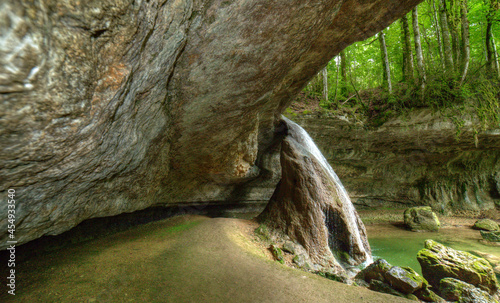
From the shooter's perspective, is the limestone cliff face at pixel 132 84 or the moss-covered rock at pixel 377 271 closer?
the limestone cliff face at pixel 132 84

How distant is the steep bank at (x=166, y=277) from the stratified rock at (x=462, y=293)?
1384 millimetres

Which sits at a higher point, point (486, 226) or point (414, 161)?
point (414, 161)

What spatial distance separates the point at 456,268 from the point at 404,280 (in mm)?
1542

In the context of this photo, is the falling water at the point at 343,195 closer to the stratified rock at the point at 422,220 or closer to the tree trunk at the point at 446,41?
the stratified rock at the point at 422,220

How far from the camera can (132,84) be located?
9.58 ft

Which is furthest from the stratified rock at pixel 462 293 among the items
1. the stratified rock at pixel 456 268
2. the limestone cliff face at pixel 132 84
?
the limestone cliff face at pixel 132 84

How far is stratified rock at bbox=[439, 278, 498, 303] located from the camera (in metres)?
3.79

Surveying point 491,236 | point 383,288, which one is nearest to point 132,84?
point 383,288

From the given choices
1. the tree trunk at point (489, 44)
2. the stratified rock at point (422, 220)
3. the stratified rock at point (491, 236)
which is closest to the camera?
the stratified rock at point (491, 236)

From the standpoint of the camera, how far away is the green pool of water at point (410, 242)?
7.01 meters

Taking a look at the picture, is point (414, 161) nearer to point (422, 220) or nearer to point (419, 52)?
point (422, 220)

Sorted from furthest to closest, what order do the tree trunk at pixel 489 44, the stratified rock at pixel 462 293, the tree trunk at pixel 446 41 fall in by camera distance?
the tree trunk at pixel 489 44, the tree trunk at pixel 446 41, the stratified rock at pixel 462 293

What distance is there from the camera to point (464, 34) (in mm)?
9531

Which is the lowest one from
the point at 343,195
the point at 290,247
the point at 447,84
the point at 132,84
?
the point at 290,247
